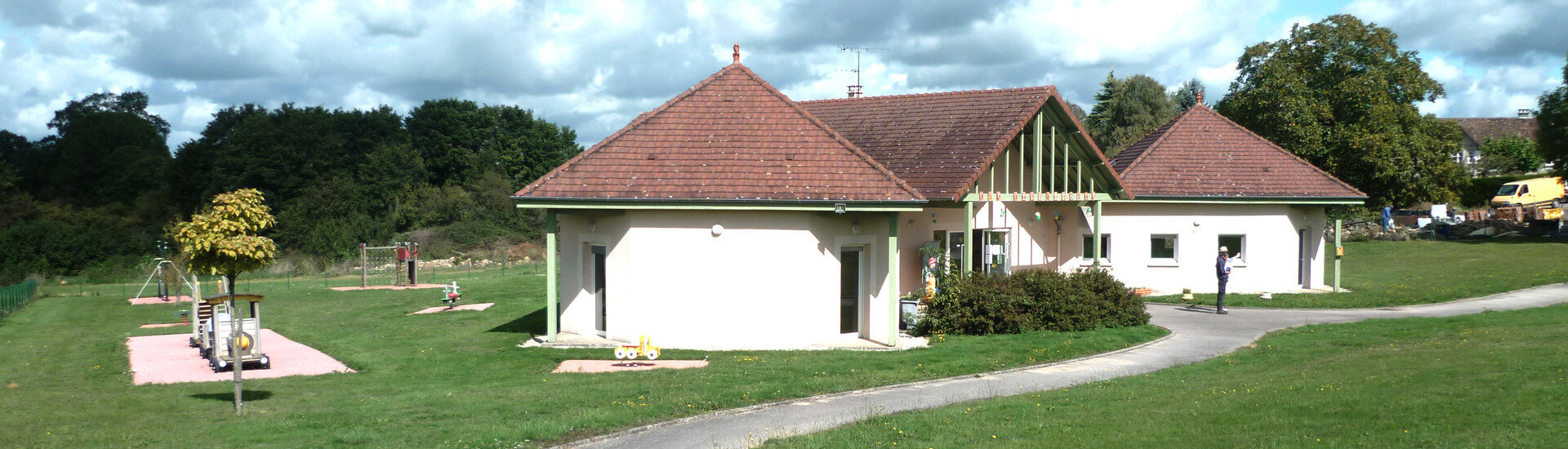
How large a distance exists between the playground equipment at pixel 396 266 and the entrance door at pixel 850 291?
2224 centimetres

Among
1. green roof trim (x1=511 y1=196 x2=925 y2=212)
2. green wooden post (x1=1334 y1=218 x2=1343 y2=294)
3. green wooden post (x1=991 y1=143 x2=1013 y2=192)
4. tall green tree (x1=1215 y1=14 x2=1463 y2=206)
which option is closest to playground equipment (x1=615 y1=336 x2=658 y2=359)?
green roof trim (x1=511 y1=196 x2=925 y2=212)

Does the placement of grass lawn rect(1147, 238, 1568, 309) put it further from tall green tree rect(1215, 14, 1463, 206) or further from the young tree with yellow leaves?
the young tree with yellow leaves

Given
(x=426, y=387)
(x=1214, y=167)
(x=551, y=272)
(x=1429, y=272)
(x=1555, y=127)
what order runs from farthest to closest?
(x=1555, y=127) → (x=1429, y=272) → (x=1214, y=167) → (x=551, y=272) → (x=426, y=387)

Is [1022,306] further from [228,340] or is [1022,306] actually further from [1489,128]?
[1489,128]

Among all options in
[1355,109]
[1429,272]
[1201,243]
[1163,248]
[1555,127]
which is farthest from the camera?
[1555,127]

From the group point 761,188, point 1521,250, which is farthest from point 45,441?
point 1521,250

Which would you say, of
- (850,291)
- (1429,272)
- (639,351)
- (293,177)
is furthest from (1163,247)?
(293,177)

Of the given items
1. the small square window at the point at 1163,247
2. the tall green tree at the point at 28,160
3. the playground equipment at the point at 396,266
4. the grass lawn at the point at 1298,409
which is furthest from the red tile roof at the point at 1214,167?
the tall green tree at the point at 28,160

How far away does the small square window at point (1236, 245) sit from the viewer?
27078 millimetres

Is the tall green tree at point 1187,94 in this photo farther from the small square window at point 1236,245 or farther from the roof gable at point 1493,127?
the small square window at point 1236,245

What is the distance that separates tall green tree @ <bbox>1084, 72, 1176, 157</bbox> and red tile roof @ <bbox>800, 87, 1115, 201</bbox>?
41.4 meters

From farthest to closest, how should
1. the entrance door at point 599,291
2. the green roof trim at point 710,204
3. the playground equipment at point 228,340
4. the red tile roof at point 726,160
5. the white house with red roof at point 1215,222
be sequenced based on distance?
the white house with red roof at point 1215,222 → the entrance door at point 599,291 → the red tile roof at point 726,160 → the green roof trim at point 710,204 → the playground equipment at point 228,340

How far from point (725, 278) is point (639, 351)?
6.75 feet

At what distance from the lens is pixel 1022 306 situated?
19250mm
